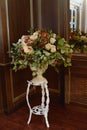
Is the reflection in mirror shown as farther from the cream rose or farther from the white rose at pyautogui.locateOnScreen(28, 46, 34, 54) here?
the white rose at pyautogui.locateOnScreen(28, 46, 34, 54)

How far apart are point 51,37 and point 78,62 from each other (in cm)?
70

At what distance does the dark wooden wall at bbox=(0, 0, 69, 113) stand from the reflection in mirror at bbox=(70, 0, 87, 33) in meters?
0.09

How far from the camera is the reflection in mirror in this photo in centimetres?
277

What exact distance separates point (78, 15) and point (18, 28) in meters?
0.95

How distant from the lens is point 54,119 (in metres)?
2.80

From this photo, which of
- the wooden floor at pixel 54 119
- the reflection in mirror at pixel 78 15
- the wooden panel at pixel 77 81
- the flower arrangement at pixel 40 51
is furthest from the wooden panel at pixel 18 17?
the wooden floor at pixel 54 119

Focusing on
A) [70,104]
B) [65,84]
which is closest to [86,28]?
[65,84]

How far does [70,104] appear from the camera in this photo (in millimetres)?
3096

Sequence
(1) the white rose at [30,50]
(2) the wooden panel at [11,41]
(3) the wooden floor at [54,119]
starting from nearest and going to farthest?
(1) the white rose at [30,50]
(3) the wooden floor at [54,119]
(2) the wooden panel at [11,41]

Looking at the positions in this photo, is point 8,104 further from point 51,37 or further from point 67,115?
point 51,37

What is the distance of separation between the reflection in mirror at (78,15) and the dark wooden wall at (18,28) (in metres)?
0.09

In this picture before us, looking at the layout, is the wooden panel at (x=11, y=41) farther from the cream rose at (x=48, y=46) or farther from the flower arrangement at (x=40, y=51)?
the cream rose at (x=48, y=46)

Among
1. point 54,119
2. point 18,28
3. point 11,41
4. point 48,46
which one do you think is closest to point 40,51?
point 48,46

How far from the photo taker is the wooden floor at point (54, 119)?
2609 mm
